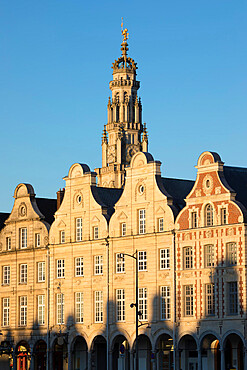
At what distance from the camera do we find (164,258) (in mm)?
87250

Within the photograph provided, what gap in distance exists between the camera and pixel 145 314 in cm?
8819

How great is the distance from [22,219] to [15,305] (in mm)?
7982

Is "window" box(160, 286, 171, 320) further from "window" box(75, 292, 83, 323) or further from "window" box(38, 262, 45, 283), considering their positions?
"window" box(38, 262, 45, 283)

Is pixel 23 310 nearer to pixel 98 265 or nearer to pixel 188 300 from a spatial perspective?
pixel 98 265

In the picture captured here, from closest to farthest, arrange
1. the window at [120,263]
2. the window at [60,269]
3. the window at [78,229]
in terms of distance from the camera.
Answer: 1. the window at [120,263]
2. the window at [78,229]
3. the window at [60,269]

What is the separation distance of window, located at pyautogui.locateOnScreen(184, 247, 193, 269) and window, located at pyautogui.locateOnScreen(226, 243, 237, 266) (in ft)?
13.9

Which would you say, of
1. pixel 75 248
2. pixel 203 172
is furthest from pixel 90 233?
pixel 203 172

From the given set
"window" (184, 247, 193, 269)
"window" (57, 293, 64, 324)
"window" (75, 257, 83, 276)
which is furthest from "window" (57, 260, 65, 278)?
"window" (184, 247, 193, 269)

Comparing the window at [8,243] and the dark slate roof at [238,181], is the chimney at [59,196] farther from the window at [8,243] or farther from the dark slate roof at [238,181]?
the dark slate roof at [238,181]

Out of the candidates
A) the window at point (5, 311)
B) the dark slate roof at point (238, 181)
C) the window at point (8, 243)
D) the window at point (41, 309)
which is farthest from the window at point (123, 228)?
the window at point (5, 311)

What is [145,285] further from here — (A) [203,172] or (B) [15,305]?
(B) [15,305]

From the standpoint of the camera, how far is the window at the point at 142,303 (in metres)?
88.2

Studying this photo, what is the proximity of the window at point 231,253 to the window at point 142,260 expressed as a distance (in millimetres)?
9099

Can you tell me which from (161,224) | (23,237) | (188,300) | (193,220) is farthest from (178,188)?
(23,237)
